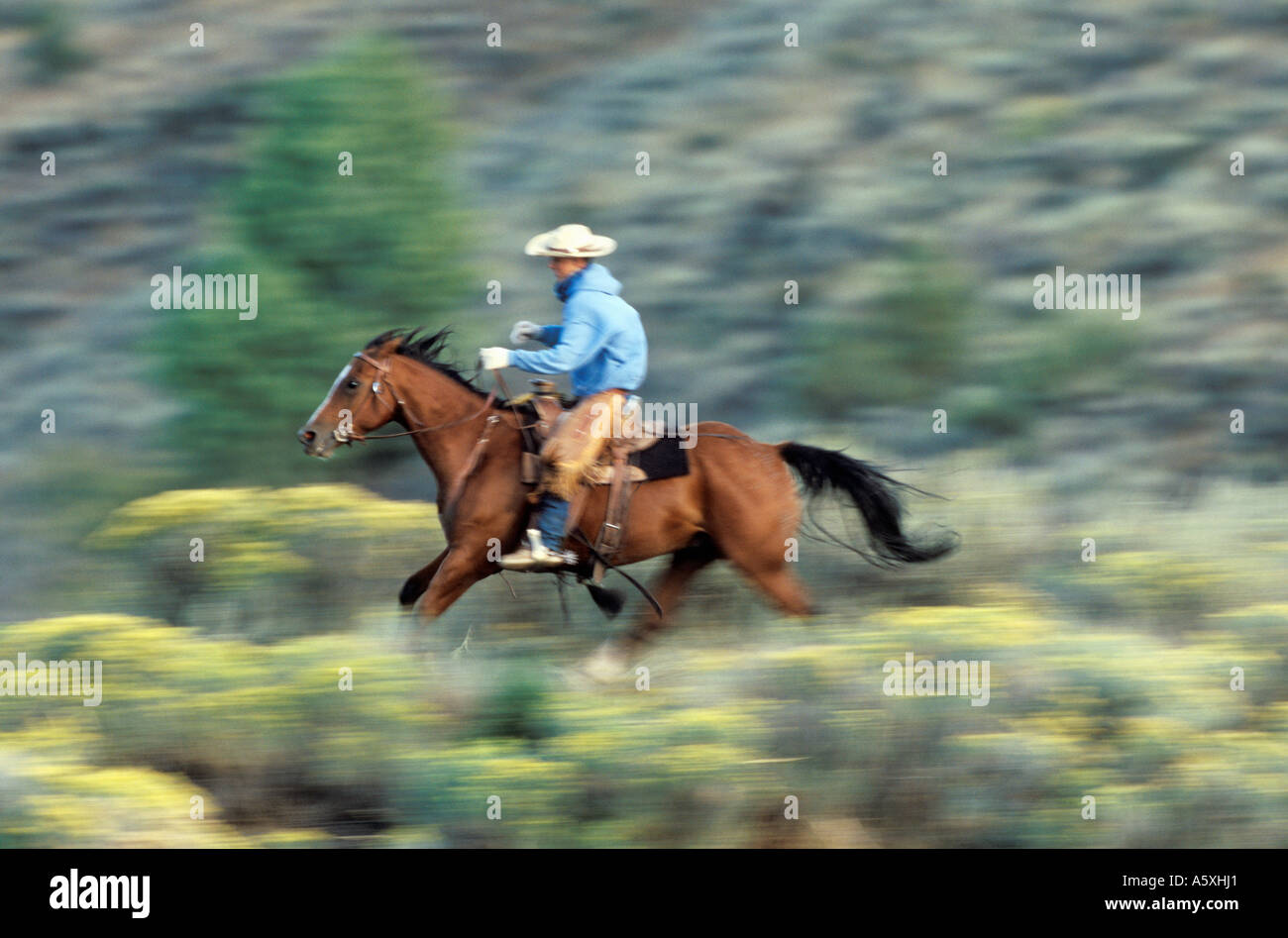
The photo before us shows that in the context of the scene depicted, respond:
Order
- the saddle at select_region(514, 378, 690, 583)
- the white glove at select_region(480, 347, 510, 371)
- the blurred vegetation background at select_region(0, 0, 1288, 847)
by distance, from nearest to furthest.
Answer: the blurred vegetation background at select_region(0, 0, 1288, 847) → the white glove at select_region(480, 347, 510, 371) → the saddle at select_region(514, 378, 690, 583)

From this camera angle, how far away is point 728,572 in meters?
9.38

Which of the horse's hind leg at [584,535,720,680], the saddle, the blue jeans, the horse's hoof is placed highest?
the saddle

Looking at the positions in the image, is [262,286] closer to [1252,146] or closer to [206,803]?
[206,803]

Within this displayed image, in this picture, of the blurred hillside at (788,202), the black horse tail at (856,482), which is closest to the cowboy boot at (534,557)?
the black horse tail at (856,482)

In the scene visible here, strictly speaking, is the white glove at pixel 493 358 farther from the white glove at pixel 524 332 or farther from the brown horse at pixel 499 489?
the brown horse at pixel 499 489

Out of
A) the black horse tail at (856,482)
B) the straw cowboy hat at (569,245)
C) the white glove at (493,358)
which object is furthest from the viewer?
the black horse tail at (856,482)

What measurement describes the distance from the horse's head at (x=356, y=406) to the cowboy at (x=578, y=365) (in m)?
0.67

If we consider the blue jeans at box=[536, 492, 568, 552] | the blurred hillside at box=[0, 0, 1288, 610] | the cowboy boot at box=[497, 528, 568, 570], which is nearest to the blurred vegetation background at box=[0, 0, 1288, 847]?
the blurred hillside at box=[0, 0, 1288, 610]

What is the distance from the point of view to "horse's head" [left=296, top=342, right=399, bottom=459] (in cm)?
811

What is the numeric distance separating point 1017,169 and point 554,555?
1352 centimetres

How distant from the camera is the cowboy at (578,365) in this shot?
26.3ft

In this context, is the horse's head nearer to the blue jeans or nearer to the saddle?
the saddle

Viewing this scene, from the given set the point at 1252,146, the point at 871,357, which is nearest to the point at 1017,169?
the point at 1252,146

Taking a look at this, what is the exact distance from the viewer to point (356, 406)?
322 inches
